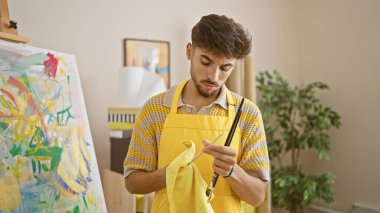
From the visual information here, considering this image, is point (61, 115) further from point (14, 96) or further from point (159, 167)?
point (159, 167)

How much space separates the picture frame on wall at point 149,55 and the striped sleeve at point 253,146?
5.08 feet

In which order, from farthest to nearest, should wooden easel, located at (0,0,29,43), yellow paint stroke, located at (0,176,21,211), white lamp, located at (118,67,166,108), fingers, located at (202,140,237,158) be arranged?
1. white lamp, located at (118,67,166,108)
2. wooden easel, located at (0,0,29,43)
3. yellow paint stroke, located at (0,176,21,211)
4. fingers, located at (202,140,237,158)

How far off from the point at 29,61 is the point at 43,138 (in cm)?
36

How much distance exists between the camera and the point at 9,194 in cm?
148

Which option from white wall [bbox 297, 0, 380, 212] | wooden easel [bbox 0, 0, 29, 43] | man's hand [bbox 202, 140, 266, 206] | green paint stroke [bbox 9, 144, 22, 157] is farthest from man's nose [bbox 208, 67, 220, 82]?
white wall [bbox 297, 0, 380, 212]

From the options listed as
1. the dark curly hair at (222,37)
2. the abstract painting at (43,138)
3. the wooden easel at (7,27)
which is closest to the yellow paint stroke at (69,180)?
the abstract painting at (43,138)

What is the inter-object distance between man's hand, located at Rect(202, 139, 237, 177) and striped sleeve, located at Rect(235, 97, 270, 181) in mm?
125

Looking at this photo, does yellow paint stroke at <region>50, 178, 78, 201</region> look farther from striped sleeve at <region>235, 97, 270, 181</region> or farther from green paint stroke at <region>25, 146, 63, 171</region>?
striped sleeve at <region>235, 97, 270, 181</region>

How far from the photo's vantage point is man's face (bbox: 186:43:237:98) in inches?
43.3

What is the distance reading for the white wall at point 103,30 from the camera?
2299 millimetres

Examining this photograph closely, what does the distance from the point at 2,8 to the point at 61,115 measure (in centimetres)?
57

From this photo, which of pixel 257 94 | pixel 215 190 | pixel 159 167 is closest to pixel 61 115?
pixel 159 167

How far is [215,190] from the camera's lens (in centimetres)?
114

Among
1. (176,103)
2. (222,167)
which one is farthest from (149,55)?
(222,167)
